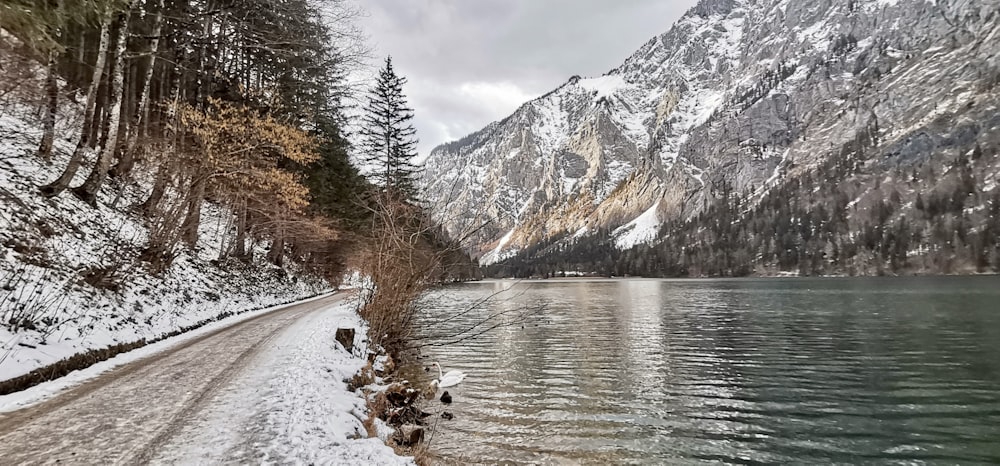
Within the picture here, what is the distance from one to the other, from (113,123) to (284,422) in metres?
14.2

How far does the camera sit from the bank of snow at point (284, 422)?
5547mm

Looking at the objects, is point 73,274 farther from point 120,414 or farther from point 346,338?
point 120,414

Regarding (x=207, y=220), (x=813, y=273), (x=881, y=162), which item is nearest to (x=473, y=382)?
(x=207, y=220)

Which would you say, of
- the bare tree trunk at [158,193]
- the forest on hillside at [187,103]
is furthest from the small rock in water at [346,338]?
the bare tree trunk at [158,193]

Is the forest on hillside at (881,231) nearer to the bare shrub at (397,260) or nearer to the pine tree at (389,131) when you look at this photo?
the pine tree at (389,131)

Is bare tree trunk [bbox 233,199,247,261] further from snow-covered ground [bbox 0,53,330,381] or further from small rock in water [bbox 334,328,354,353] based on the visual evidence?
small rock in water [bbox 334,328,354,353]

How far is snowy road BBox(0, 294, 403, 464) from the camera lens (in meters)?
5.45

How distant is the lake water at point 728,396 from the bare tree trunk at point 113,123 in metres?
11.8

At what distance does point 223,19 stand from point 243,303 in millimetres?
12884

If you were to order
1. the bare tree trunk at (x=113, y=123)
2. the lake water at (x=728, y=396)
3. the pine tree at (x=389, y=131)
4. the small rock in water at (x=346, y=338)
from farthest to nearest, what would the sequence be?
the pine tree at (x=389, y=131)
the bare tree trunk at (x=113, y=123)
the small rock in water at (x=346, y=338)
the lake water at (x=728, y=396)

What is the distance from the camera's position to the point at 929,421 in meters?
12.6

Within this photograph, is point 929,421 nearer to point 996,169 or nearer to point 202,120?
point 202,120

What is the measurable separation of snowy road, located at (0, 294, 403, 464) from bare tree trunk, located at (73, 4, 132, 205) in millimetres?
8824

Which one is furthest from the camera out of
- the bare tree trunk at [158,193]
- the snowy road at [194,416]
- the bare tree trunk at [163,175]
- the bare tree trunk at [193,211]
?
the bare tree trunk at [158,193]
